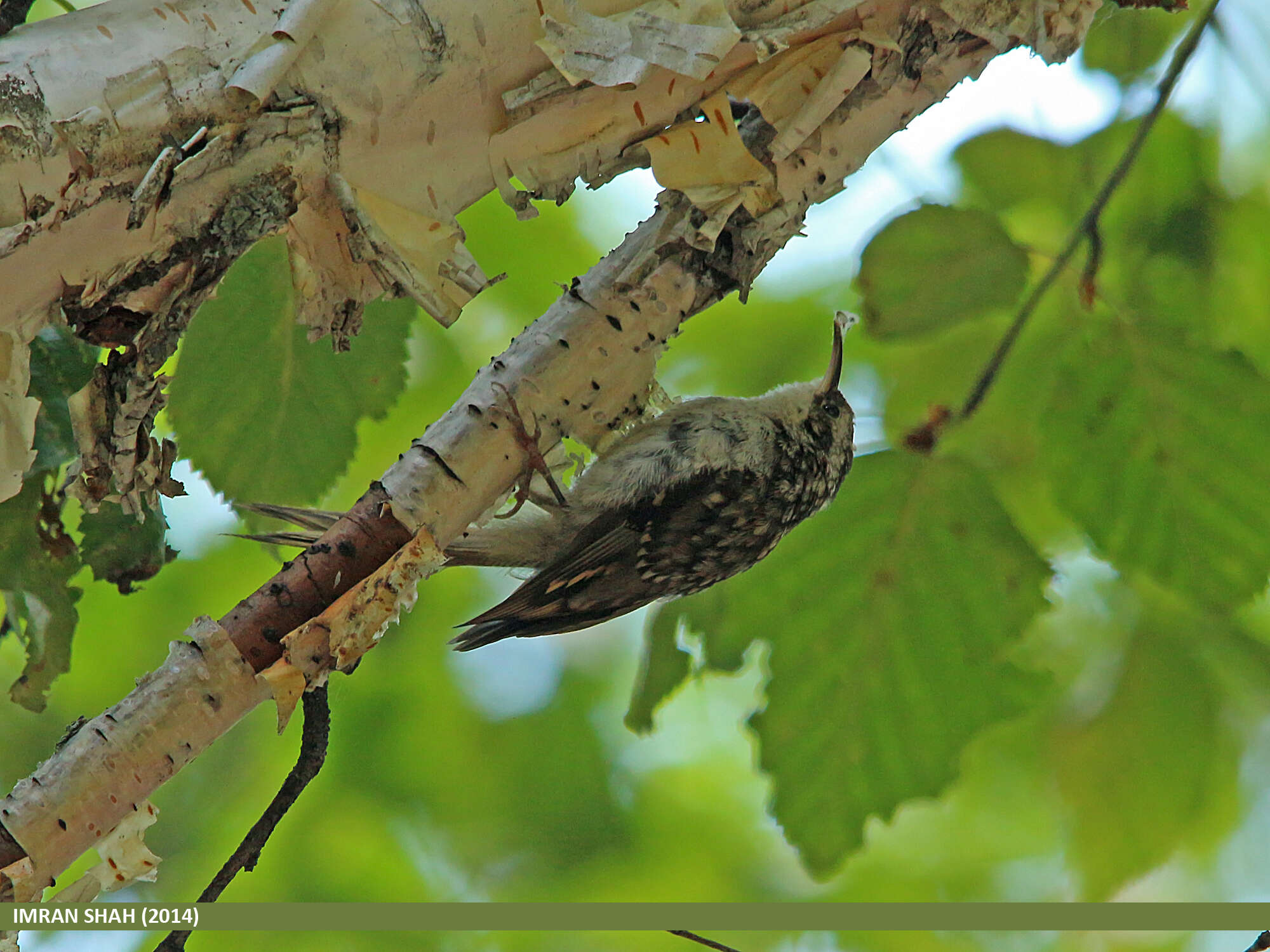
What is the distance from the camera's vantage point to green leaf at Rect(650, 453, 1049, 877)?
1163mm

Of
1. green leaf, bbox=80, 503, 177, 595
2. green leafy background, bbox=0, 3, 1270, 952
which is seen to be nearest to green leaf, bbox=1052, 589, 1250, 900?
green leafy background, bbox=0, 3, 1270, 952

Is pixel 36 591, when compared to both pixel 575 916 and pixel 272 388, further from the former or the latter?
pixel 575 916

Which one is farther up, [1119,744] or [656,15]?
[656,15]

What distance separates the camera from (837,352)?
4.64 feet

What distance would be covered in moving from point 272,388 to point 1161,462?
40.5 inches

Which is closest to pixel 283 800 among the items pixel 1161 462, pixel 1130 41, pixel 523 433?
pixel 523 433

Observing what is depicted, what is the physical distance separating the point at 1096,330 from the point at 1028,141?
0.40 m

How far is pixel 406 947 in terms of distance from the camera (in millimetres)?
1852

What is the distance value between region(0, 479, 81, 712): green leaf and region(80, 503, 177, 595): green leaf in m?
0.02

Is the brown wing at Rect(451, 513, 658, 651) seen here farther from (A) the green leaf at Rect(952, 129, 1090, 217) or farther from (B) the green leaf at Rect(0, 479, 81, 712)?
(A) the green leaf at Rect(952, 129, 1090, 217)

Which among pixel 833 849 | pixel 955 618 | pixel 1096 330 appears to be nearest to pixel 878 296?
pixel 1096 330

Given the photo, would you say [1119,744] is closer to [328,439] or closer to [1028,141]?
[1028,141]

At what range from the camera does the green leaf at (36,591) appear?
3.24ft

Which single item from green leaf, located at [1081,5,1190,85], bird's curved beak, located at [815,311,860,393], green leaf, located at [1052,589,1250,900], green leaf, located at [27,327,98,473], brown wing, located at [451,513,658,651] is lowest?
green leaf, located at [1052,589,1250,900]
